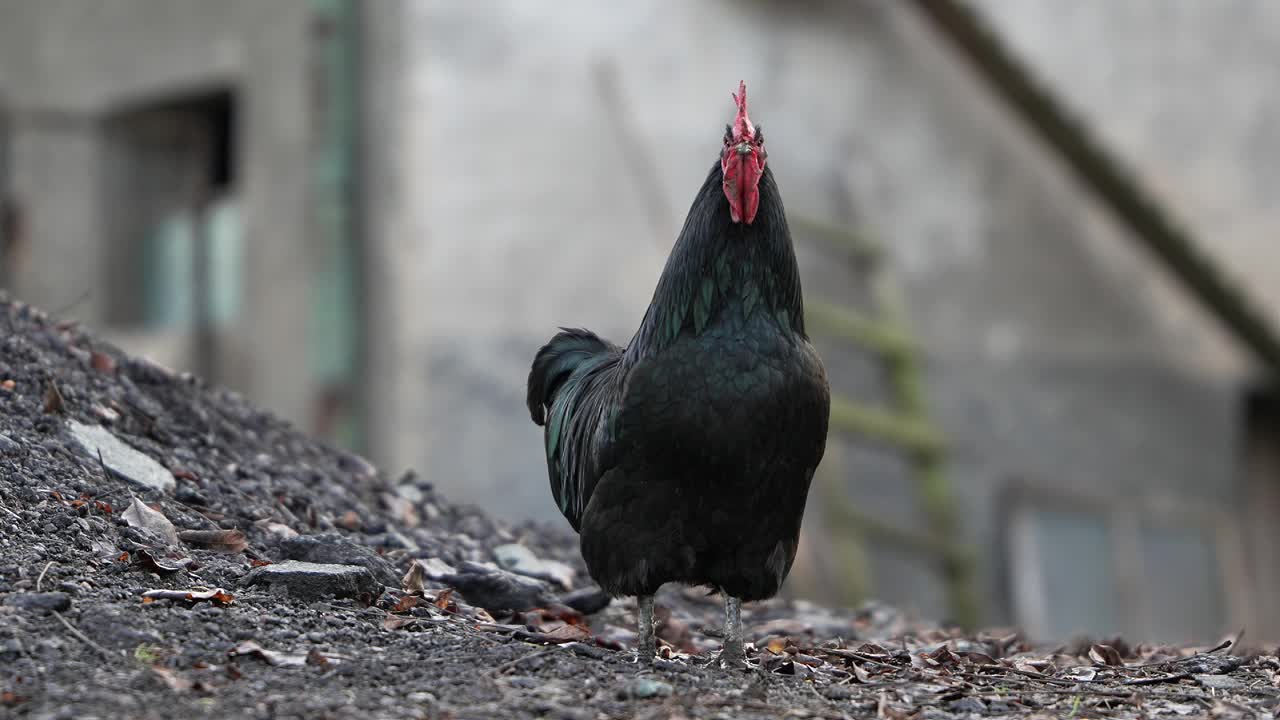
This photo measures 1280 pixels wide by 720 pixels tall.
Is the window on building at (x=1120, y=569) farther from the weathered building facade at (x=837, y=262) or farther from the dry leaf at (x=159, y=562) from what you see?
the dry leaf at (x=159, y=562)

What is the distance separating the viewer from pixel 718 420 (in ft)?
13.8

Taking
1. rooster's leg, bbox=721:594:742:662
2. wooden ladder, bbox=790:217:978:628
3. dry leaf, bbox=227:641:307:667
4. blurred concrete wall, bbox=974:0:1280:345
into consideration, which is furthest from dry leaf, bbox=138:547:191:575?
blurred concrete wall, bbox=974:0:1280:345

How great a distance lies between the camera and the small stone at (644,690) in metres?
3.95

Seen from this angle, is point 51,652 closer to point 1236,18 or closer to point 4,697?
point 4,697

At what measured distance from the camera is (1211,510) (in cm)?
1116

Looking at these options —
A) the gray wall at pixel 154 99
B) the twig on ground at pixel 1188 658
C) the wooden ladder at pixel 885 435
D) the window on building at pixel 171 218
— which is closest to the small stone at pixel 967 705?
the twig on ground at pixel 1188 658

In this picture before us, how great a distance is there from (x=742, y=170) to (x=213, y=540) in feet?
6.61

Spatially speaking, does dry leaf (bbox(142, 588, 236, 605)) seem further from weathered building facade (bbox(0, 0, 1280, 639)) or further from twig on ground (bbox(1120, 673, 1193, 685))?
weathered building facade (bbox(0, 0, 1280, 639))

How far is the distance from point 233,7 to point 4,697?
28.6 ft

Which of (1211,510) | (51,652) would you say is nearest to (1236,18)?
(1211,510)

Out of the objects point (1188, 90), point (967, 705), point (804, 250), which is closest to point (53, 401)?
point (967, 705)

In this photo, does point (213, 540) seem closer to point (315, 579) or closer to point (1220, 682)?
point (315, 579)

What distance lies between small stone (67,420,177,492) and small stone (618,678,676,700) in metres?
2.06

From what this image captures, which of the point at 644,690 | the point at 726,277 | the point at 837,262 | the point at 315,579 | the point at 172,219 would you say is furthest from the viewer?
the point at 172,219
